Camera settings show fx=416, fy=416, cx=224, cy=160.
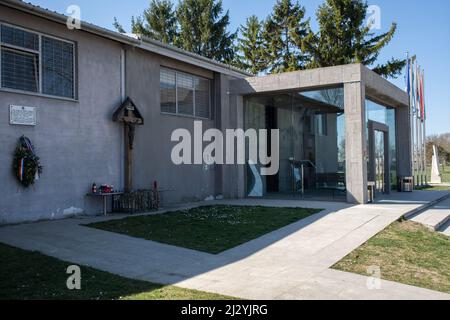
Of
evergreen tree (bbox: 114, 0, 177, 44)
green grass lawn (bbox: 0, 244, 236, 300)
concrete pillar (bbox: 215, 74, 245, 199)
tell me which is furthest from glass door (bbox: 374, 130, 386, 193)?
evergreen tree (bbox: 114, 0, 177, 44)

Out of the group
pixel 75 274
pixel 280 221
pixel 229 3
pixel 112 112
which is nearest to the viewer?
pixel 75 274

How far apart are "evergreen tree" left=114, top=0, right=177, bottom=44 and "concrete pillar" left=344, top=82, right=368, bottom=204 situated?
23.7m

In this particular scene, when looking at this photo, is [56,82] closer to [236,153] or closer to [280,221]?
[280,221]

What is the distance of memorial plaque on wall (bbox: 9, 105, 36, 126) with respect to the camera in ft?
30.1

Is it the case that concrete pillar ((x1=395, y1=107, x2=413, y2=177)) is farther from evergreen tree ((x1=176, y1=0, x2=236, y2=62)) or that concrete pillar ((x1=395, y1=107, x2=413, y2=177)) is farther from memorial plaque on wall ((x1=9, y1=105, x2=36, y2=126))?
evergreen tree ((x1=176, y1=0, x2=236, y2=62))

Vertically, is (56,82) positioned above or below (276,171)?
above

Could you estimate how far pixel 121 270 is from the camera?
6113mm

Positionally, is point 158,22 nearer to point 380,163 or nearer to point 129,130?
point 380,163

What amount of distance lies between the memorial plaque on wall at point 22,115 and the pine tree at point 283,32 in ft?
84.3

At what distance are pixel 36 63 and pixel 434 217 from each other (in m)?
11.2

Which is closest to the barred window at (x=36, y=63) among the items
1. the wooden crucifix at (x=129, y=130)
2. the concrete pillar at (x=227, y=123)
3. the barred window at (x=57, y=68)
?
the barred window at (x=57, y=68)

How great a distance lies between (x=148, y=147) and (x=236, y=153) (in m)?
4.30

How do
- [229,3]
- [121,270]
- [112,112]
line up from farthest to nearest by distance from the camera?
1. [229,3]
2. [112,112]
3. [121,270]
